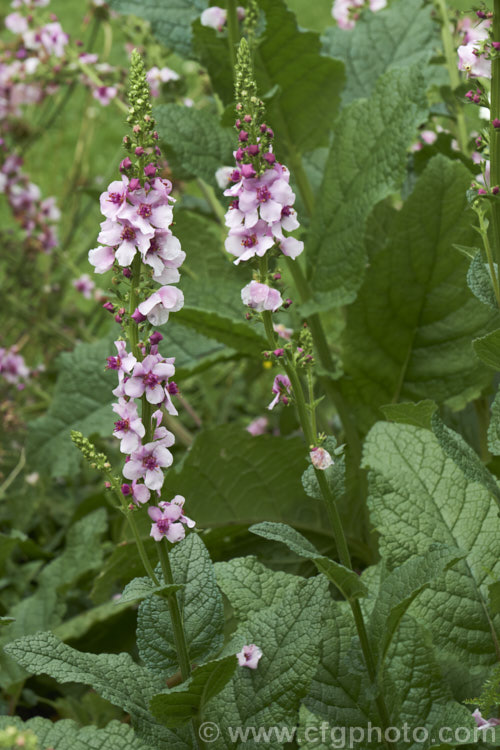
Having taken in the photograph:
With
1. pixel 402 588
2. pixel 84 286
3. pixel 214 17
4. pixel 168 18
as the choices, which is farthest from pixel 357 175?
pixel 84 286

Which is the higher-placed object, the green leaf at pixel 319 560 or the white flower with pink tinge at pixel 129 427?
the white flower with pink tinge at pixel 129 427

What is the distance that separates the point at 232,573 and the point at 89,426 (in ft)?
2.42

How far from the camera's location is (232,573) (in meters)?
1.17

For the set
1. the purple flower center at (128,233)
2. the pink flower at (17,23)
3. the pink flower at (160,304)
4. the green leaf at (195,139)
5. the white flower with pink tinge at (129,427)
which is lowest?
the white flower with pink tinge at (129,427)

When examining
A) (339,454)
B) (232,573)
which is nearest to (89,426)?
(232,573)

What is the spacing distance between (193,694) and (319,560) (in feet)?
0.58

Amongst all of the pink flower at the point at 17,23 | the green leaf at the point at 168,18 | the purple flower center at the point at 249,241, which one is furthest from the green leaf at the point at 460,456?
the pink flower at the point at 17,23

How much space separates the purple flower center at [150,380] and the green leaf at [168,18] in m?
1.13

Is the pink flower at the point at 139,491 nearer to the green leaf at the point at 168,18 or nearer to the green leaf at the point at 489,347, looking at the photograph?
the green leaf at the point at 489,347

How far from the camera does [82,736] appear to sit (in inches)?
41.7

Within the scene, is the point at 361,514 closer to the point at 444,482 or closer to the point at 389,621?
the point at 444,482

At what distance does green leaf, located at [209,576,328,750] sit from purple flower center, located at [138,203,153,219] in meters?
0.42

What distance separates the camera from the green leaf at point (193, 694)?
34.7 inches

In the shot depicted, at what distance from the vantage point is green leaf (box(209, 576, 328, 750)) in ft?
3.16
